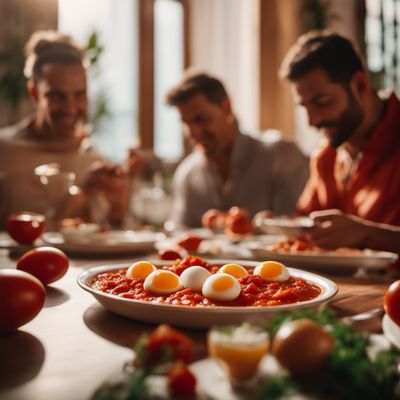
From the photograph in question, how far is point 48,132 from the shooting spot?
134 inches

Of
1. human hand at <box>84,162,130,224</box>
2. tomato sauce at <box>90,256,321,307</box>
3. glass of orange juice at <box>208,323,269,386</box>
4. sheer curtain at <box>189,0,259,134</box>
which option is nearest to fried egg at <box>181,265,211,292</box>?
tomato sauce at <box>90,256,321,307</box>

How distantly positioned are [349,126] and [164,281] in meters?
1.77

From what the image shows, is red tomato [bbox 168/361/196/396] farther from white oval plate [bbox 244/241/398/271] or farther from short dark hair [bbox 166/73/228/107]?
short dark hair [bbox 166/73/228/107]

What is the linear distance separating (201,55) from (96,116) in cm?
176

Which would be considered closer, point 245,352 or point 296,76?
point 245,352

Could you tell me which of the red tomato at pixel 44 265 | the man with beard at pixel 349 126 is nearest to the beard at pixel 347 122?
the man with beard at pixel 349 126

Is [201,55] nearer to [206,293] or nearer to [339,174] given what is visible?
[339,174]

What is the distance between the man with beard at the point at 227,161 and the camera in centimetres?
331

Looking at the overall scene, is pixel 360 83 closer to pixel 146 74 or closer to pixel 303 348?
pixel 303 348

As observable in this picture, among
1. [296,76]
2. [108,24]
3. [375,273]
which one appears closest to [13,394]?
[375,273]

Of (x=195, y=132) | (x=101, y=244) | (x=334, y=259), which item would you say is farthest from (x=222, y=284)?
(x=195, y=132)

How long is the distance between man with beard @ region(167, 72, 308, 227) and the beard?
3.04ft

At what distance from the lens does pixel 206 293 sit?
99cm

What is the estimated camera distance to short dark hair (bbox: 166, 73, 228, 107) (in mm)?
3266
